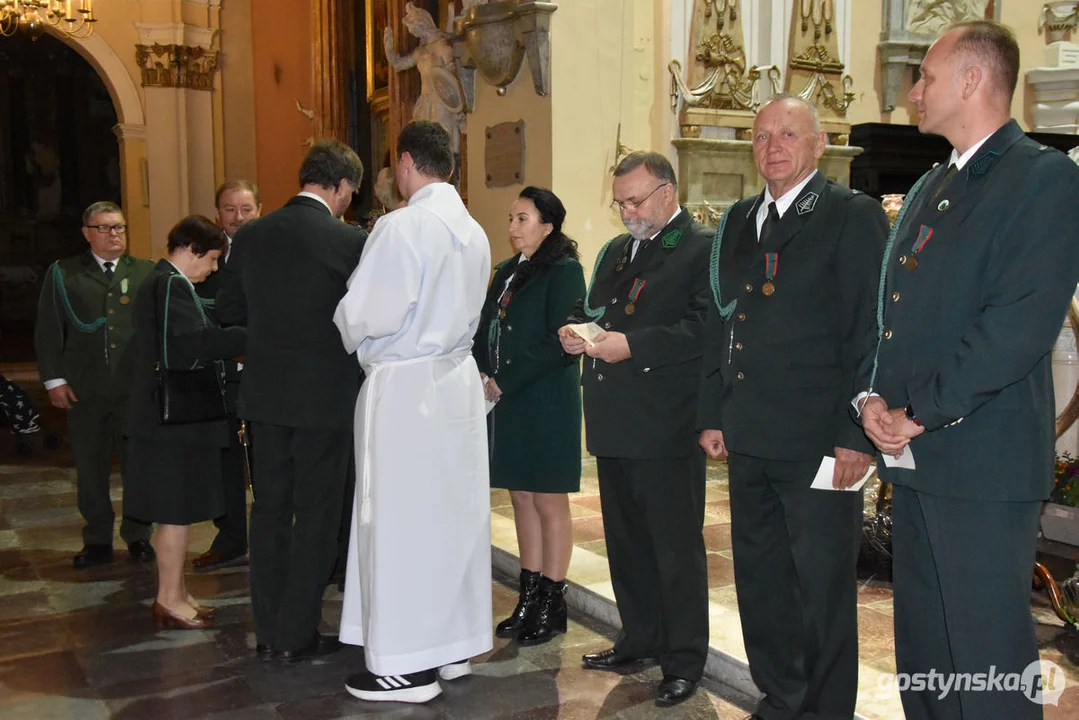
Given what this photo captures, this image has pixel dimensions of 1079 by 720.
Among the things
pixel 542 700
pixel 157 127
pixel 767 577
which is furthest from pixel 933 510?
pixel 157 127

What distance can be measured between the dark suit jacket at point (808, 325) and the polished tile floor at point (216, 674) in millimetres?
1021

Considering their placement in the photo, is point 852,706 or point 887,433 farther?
point 852,706

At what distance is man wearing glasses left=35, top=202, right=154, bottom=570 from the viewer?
17.3ft

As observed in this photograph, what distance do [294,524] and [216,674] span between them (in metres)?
0.56

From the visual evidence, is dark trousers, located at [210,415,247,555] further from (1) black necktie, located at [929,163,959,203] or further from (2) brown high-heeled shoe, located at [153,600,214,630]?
(1) black necktie, located at [929,163,959,203]

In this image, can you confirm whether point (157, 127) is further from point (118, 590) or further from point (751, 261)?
point (751, 261)

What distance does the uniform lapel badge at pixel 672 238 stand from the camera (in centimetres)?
348

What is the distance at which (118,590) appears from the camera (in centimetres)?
481

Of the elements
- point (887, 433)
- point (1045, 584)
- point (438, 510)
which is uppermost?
point (887, 433)

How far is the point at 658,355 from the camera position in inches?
134

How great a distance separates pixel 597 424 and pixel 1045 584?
1.67m

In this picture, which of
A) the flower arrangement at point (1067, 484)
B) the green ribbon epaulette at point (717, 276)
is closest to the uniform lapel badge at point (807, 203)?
the green ribbon epaulette at point (717, 276)

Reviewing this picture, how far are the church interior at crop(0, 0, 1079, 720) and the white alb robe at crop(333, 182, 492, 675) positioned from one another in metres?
0.30

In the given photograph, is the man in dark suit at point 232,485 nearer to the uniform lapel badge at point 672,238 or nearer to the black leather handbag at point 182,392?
the black leather handbag at point 182,392
